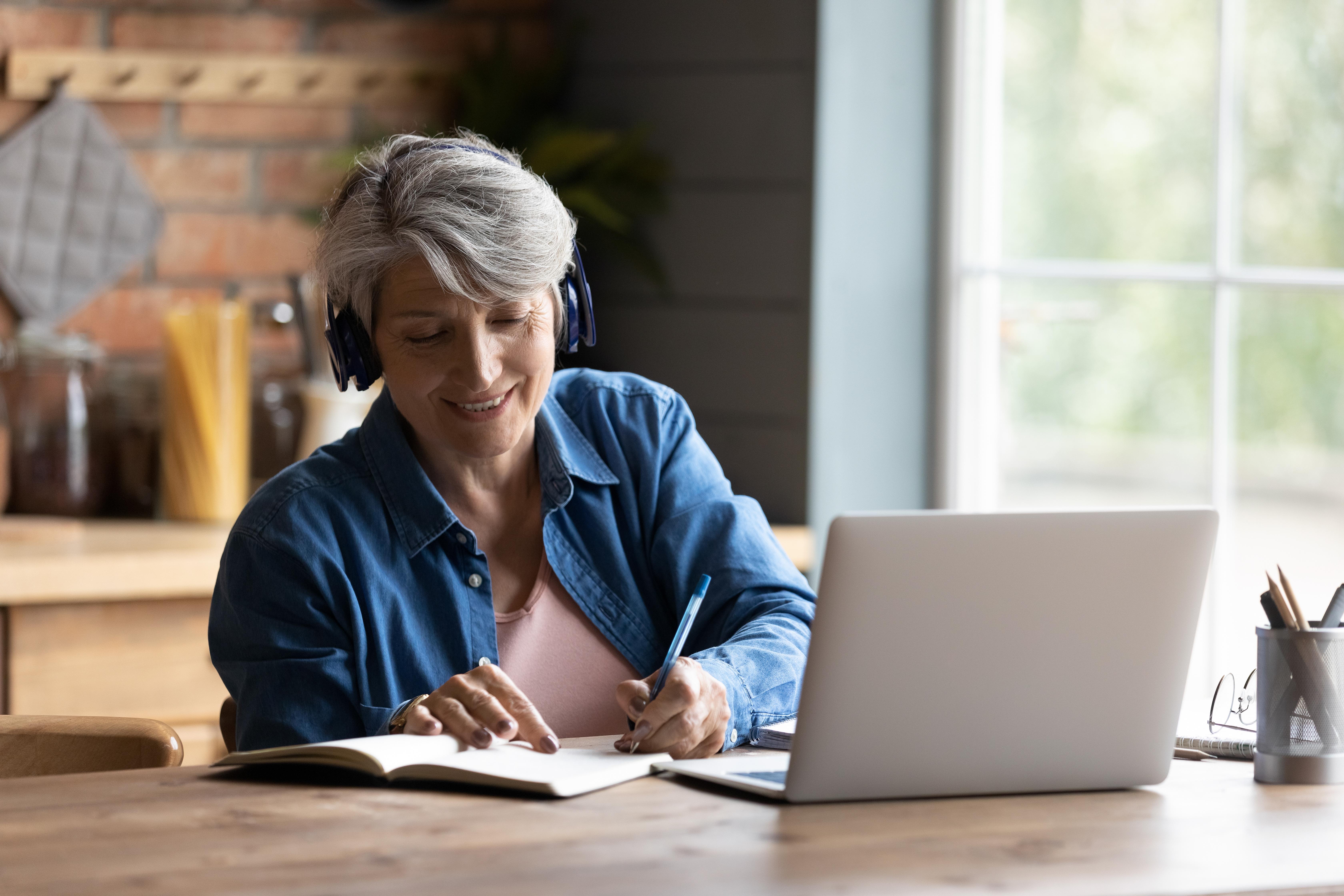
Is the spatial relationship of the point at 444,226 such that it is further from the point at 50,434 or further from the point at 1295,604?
the point at 50,434

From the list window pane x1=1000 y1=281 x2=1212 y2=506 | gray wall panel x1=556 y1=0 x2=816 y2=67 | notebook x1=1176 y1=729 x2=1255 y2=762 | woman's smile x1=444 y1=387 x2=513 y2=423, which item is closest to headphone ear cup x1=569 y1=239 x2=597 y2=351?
woman's smile x1=444 y1=387 x2=513 y2=423

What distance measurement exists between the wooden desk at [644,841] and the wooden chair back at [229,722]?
1.02ft

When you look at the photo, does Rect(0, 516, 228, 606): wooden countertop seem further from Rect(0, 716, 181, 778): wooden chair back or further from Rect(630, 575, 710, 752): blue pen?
Rect(630, 575, 710, 752): blue pen

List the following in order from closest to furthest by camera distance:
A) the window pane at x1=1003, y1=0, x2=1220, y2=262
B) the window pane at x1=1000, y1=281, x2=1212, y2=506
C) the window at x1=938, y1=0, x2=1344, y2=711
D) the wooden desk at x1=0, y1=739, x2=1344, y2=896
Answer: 1. the wooden desk at x1=0, y1=739, x2=1344, y2=896
2. the window at x1=938, y1=0, x2=1344, y2=711
3. the window pane at x1=1003, y1=0, x2=1220, y2=262
4. the window pane at x1=1000, y1=281, x2=1212, y2=506

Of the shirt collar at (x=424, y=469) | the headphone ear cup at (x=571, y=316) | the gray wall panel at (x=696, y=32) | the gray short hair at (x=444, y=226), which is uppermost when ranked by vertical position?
the gray wall panel at (x=696, y=32)

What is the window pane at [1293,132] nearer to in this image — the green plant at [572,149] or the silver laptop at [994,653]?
the green plant at [572,149]

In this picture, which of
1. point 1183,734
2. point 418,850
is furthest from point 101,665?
point 1183,734

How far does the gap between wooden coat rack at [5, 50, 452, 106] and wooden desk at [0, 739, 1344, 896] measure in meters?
1.80

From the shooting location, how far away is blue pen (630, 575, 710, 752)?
1321 mm

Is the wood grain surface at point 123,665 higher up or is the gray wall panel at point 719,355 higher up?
the gray wall panel at point 719,355

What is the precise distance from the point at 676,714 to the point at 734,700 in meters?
0.10

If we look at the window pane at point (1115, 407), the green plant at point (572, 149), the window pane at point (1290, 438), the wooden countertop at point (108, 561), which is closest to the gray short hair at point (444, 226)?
the wooden countertop at point (108, 561)

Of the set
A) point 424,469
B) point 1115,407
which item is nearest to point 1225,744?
point 424,469

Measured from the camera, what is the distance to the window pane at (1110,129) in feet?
9.04
